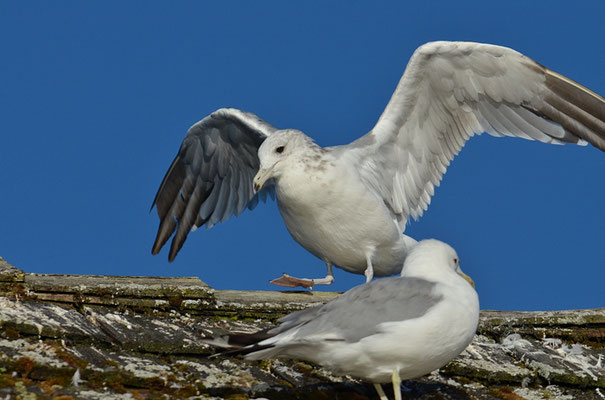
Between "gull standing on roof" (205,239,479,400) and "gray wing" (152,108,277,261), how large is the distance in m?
5.52

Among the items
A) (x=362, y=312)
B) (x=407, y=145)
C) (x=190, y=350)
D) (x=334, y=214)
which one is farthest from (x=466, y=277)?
(x=407, y=145)

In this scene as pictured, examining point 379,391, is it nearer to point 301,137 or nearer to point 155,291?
point 155,291

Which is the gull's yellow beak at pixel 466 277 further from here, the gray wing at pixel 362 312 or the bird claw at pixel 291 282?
the bird claw at pixel 291 282

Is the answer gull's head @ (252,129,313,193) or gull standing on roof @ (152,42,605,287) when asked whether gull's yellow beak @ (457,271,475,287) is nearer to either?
gull standing on roof @ (152,42,605,287)

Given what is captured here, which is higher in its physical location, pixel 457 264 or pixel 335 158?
pixel 335 158

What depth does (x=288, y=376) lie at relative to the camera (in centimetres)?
426

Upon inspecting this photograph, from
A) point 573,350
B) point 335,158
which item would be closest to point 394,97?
point 335,158

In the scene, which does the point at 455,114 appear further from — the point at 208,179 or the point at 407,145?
the point at 208,179

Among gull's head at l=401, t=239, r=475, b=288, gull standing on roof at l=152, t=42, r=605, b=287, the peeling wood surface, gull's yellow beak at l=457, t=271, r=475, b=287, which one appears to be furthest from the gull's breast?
gull's head at l=401, t=239, r=475, b=288

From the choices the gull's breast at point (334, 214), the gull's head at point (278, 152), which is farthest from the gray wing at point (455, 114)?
the gull's head at point (278, 152)

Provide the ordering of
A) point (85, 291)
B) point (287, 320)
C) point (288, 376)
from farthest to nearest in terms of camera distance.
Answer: point (85, 291)
point (288, 376)
point (287, 320)

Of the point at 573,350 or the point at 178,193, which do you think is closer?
the point at 573,350

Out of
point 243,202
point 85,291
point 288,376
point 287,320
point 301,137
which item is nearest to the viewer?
point 287,320

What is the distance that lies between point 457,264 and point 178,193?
6.27 metres
